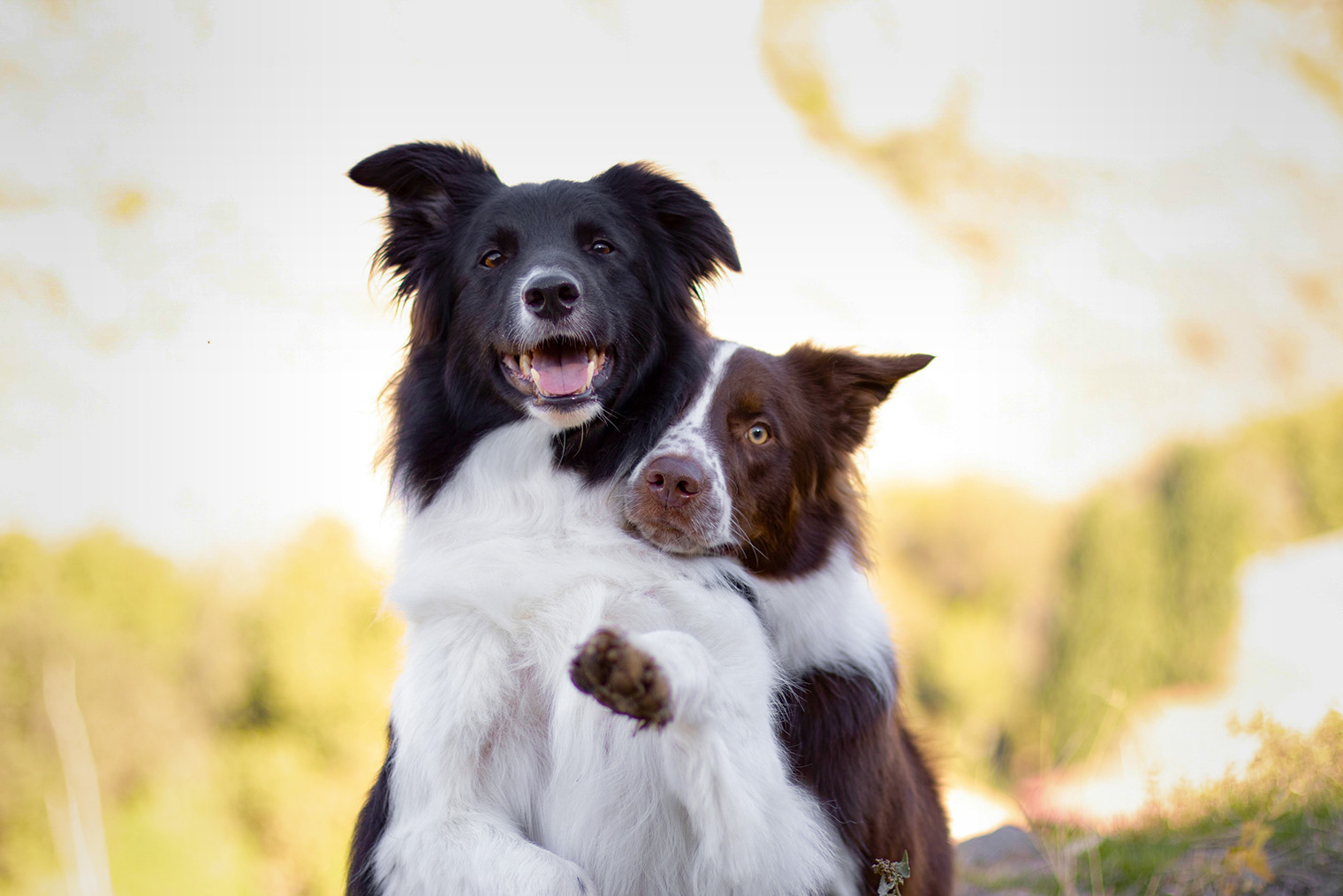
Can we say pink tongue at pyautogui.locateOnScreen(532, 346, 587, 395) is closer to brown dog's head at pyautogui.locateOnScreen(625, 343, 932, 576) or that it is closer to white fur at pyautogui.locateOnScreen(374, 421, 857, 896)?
white fur at pyautogui.locateOnScreen(374, 421, 857, 896)

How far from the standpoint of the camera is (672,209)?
3545mm

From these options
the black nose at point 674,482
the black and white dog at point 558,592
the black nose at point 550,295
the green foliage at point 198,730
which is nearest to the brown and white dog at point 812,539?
the black nose at point 674,482

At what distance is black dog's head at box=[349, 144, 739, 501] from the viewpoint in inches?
120

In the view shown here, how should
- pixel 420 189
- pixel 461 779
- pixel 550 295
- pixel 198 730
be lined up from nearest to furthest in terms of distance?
pixel 461 779, pixel 550 295, pixel 420 189, pixel 198 730

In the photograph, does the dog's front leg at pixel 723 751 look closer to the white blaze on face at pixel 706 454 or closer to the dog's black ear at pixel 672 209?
the white blaze on face at pixel 706 454

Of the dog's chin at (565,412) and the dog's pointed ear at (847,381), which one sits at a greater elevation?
the dog's pointed ear at (847,381)

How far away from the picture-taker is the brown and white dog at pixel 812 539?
118 inches

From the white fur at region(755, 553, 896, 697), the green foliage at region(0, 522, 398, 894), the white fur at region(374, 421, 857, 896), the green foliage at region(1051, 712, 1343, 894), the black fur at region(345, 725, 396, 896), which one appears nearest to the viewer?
the white fur at region(374, 421, 857, 896)

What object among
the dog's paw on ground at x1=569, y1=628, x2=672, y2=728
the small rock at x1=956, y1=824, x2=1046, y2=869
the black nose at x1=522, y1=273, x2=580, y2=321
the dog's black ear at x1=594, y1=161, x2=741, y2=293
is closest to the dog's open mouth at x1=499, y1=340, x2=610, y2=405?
the black nose at x1=522, y1=273, x2=580, y2=321

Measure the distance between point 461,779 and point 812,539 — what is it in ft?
4.68

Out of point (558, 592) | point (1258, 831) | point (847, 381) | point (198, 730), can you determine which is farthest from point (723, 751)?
point (198, 730)

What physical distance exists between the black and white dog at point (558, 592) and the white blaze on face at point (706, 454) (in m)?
0.07

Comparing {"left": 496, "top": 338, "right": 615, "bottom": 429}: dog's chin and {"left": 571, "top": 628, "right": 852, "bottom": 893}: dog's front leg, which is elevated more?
{"left": 496, "top": 338, "right": 615, "bottom": 429}: dog's chin

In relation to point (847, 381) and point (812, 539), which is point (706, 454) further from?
point (847, 381)
